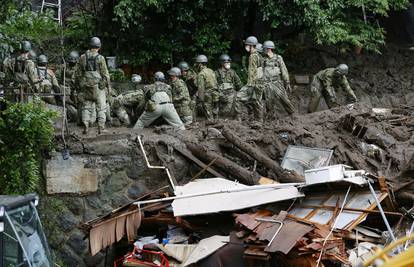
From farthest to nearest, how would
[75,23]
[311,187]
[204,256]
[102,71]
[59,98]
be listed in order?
[75,23] < [59,98] < [102,71] < [311,187] < [204,256]

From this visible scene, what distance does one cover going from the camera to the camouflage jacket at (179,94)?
18.0 m

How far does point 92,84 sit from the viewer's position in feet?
53.2

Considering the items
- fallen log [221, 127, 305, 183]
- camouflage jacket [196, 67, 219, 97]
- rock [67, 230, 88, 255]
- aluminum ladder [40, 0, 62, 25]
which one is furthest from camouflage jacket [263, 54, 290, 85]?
aluminum ladder [40, 0, 62, 25]

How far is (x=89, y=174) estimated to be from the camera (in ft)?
48.0

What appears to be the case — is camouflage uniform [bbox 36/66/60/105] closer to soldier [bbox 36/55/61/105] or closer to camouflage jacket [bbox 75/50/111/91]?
soldier [bbox 36/55/61/105]

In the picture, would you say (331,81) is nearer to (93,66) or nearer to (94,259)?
(93,66)

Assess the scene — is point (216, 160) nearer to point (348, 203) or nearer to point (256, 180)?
point (256, 180)

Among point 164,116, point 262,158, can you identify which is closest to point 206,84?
point 164,116

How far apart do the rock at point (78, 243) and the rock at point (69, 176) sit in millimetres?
871

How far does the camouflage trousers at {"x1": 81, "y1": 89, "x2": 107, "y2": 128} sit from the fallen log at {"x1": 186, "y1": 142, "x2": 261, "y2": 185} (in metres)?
2.35

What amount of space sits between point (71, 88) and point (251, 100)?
4457 mm

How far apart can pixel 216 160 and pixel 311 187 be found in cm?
226

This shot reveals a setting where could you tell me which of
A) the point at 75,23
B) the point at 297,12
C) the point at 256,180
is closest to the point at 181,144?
the point at 256,180

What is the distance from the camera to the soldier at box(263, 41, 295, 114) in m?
18.3
